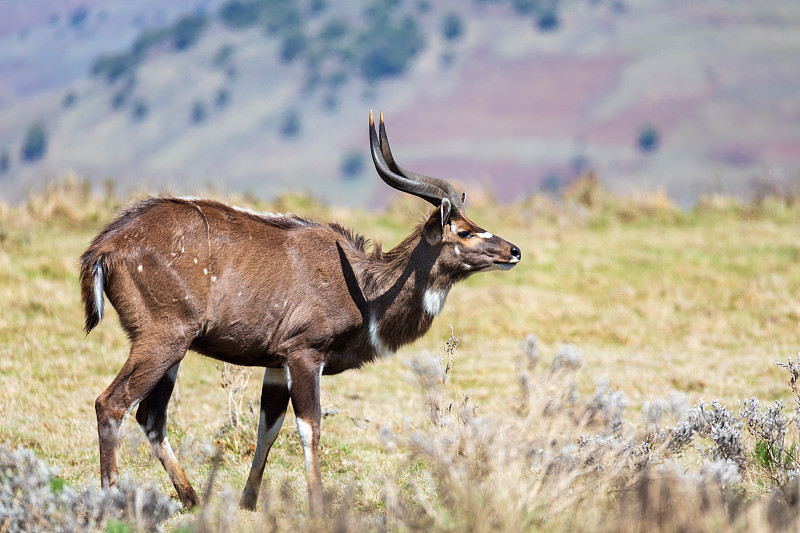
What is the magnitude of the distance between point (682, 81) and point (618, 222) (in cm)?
14592

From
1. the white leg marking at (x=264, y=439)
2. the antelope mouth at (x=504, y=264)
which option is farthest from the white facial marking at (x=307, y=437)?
the antelope mouth at (x=504, y=264)

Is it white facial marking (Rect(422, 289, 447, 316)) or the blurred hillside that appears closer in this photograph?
white facial marking (Rect(422, 289, 447, 316))

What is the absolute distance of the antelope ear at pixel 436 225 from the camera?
6738mm

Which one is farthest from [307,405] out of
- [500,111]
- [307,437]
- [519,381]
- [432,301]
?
[500,111]

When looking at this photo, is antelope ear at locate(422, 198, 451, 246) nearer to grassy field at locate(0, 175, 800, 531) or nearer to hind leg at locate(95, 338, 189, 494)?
grassy field at locate(0, 175, 800, 531)

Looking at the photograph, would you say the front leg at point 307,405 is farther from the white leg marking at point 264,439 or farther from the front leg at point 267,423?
the white leg marking at point 264,439

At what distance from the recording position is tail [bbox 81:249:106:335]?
6184 mm

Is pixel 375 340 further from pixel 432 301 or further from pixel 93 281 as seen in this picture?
pixel 93 281

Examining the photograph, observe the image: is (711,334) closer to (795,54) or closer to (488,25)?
(795,54)

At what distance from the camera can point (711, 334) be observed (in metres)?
11.9

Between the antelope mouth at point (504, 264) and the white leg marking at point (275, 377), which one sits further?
the antelope mouth at point (504, 264)

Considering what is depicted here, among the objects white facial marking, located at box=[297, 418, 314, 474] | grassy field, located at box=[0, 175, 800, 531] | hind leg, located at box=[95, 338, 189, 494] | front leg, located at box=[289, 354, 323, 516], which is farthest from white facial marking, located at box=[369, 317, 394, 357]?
hind leg, located at box=[95, 338, 189, 494]

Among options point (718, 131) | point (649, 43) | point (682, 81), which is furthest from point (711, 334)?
point (649, 43)

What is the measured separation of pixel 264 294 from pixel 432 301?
133 centimetres
